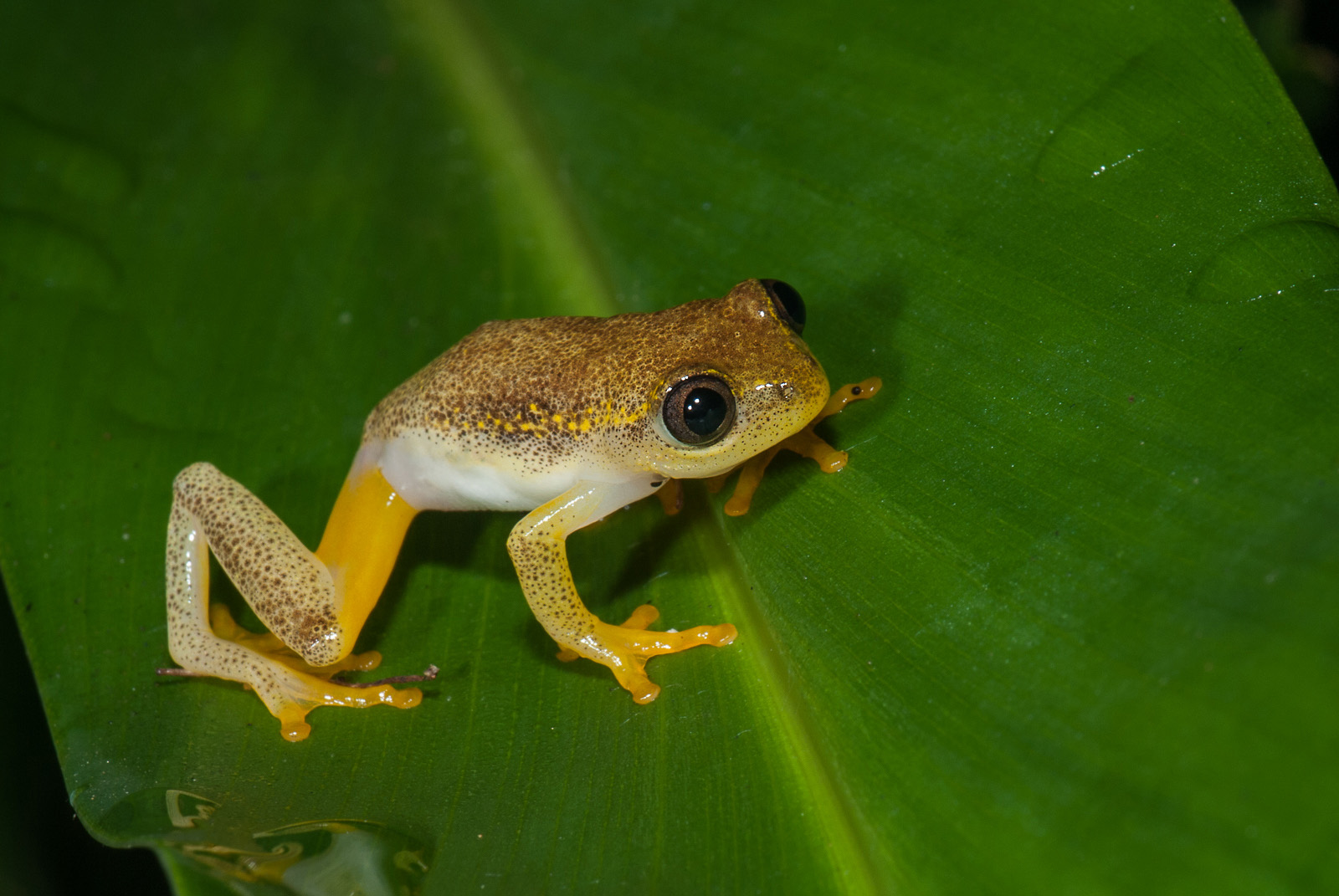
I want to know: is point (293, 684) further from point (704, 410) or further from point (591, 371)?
point (704, 410)

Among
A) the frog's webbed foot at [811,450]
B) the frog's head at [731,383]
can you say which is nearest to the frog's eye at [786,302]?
the frog's head at [731,383]

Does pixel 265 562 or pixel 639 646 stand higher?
pixel 265 562

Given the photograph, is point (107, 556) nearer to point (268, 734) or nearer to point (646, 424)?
point (268, 734)

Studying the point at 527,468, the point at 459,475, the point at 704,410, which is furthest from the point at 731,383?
the point at 459,475

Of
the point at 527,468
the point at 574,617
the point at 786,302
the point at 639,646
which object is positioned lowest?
the point at 639,646

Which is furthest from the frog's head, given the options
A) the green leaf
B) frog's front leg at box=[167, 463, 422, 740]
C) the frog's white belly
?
frog's front leg at box=[167, 463, 422, 740]

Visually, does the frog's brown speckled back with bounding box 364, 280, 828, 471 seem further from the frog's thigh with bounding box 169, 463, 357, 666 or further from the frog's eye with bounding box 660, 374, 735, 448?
the frog's thigh with bounding box 169, 463, 357, 666
